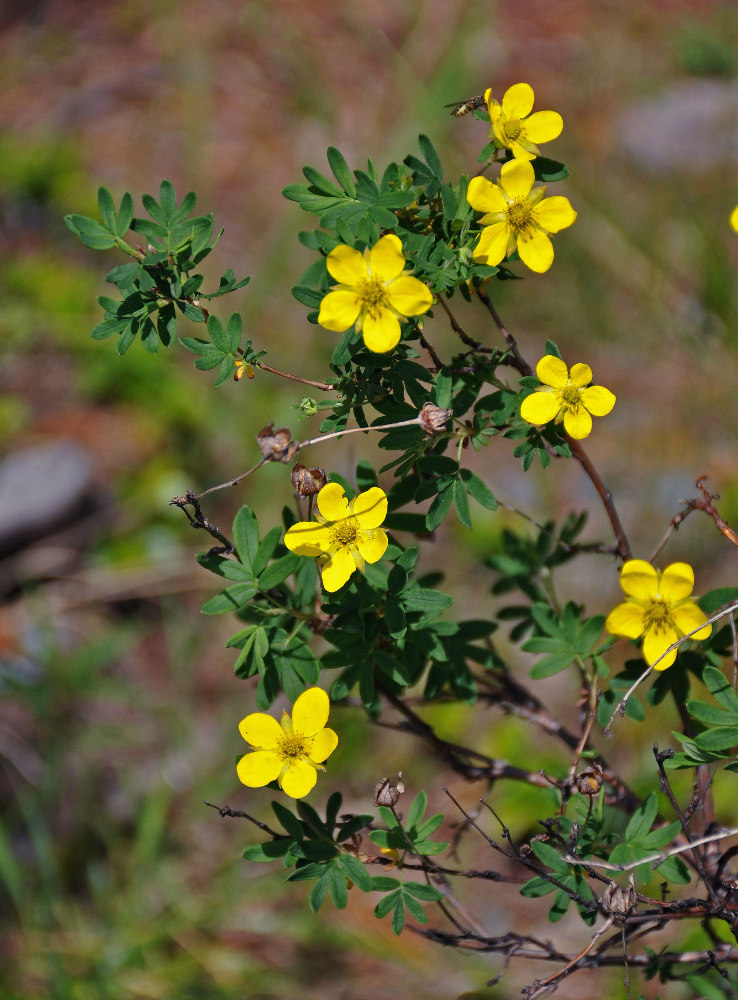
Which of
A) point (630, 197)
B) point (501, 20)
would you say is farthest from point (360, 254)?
point (501, 20)

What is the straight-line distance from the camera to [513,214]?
4.20 ft

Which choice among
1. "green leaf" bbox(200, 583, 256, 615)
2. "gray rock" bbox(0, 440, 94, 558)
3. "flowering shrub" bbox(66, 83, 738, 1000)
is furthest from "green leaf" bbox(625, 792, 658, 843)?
"gray rock" bbox(0, 440, 94, 558)

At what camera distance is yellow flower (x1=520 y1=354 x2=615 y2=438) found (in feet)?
4.21

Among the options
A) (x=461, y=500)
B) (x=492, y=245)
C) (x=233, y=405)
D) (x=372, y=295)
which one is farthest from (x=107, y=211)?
(x=233, y=405)

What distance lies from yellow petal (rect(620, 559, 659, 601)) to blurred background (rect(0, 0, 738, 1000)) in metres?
0.65

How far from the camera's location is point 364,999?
8.52 feet

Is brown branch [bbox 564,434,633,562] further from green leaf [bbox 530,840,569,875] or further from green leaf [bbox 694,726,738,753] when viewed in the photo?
green leaf [bbox 530,840,569,875]

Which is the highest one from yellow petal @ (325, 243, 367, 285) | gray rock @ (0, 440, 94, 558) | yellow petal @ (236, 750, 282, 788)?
yellow petal @ (325, 243, 367, 285)

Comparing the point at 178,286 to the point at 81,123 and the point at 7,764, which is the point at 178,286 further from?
the point at 81,123

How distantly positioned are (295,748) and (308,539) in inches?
13.1

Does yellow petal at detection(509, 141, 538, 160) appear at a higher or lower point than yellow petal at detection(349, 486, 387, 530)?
higher

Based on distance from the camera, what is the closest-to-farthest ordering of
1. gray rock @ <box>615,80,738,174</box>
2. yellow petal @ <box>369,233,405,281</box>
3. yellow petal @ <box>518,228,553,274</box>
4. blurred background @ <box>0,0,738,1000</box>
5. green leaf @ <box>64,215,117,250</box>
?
yellow petal @ <box>369,233,405,281</box> < yellow petal @ <box>518,228,553,274</box> < green leaf @ <box>64,215,117,250</box> < blurred background @ <box>0,0,738,1000</box> < gray rock @ <box>615,80,738,174</box>

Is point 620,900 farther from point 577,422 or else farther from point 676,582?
point 577,422

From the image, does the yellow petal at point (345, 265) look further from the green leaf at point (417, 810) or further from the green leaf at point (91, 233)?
the green leaf at point (417, 810)
